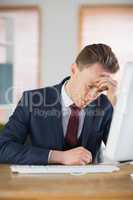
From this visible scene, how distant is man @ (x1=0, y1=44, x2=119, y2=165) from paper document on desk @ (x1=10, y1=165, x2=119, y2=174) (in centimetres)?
23

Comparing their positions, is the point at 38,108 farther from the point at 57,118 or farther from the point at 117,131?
the point at 117,131

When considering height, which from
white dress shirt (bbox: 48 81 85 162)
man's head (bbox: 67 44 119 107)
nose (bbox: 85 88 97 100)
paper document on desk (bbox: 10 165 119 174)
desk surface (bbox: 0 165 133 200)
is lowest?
paper document on desk (bbox: 10 165 119 174)

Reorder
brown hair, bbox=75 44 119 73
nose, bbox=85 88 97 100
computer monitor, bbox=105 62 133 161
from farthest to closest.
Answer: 1. nose, bbox=85 88 97 100
2. brown hair, bbox=75 44 119 73
3. computer monitor, bbox=105 62 133 161

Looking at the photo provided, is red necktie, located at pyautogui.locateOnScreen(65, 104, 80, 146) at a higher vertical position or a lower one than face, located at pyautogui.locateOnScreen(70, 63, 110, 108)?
lower

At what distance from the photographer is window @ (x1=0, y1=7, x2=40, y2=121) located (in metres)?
4.32

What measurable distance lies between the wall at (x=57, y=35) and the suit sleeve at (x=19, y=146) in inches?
98.9

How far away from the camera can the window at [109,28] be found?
4.23 m

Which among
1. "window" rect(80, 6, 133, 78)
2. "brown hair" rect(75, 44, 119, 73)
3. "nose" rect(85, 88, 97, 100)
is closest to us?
"brown hair" rect(75, 44, 119, 73)

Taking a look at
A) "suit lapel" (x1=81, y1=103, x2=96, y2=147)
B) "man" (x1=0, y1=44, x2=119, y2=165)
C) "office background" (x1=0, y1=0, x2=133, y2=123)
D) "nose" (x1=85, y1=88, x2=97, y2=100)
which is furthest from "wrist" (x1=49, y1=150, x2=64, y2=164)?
"office background" (x1=0, y1=0, x2=133, y2=123)

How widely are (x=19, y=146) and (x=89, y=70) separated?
0.48m

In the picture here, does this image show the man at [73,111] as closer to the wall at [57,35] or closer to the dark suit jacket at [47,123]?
the dark suit jacket at [47,123]

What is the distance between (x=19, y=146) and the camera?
159 cm

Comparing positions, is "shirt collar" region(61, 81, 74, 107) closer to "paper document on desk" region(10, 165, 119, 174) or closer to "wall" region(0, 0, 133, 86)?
"paper document on desk" region(10, 165, 119, 174)

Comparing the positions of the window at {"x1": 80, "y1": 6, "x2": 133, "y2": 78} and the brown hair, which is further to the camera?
the window at {"x1": 80, "y1": 6, "x2": 133, "y2": 78}
